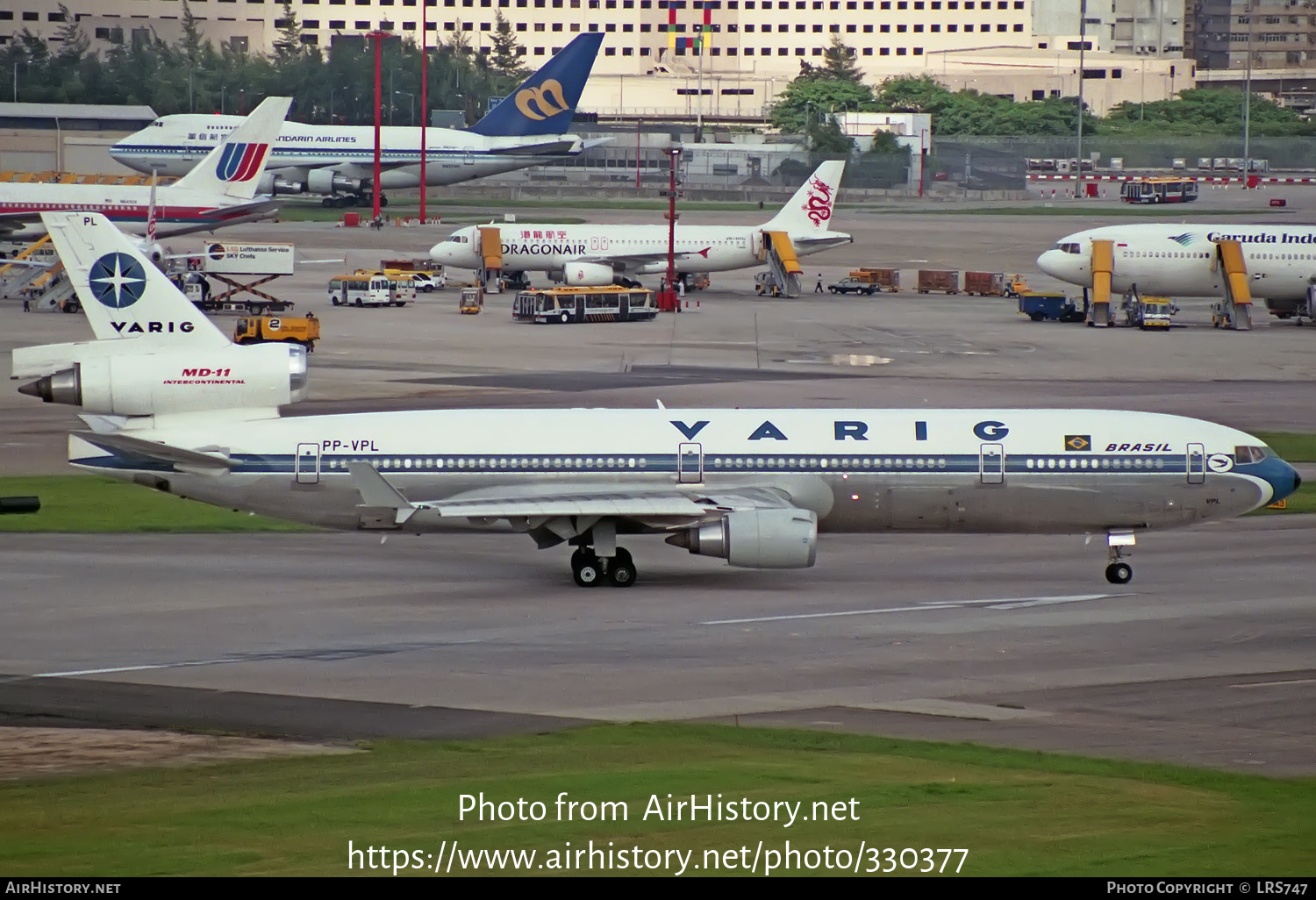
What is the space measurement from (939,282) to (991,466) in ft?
264

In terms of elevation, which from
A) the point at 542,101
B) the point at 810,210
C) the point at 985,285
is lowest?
the point at 985,285

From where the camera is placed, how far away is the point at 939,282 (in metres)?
119

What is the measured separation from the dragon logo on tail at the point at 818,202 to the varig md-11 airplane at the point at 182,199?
35.3 metres

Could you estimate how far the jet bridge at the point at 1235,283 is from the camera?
99.9 m

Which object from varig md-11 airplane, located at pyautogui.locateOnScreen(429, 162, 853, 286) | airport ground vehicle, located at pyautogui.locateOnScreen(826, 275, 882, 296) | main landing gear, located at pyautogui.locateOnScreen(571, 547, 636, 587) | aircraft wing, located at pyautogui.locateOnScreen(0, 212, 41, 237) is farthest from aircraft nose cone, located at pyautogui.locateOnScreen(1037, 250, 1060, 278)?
main landing gear, located at pyautogui.locateOnScreen(571, 547, 636, 587)

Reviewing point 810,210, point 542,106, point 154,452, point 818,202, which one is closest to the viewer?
point 154,452

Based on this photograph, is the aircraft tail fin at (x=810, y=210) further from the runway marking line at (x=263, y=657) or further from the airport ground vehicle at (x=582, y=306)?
the runway marking line at (x=263, y=657)

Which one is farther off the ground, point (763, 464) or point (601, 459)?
point (601, 459)

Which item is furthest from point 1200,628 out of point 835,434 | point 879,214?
point 879,214

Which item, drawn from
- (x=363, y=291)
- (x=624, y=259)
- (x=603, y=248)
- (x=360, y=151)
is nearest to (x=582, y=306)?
(x=363, y=291)

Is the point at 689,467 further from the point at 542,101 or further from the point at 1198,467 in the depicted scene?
the point at 542,101

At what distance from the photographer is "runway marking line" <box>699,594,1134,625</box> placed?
36406mm

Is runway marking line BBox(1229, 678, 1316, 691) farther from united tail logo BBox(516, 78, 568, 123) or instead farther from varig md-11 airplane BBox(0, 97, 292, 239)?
united tail logo BBox(516, 78, 568, 123)

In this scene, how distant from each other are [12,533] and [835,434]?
2212 cm
